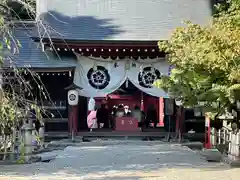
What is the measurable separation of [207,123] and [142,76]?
3.27 meters

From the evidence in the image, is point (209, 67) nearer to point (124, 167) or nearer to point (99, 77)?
point (124, 167)

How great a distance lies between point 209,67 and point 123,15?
31.6ft

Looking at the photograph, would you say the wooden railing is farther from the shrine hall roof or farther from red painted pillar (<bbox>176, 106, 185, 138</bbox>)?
the shrine hall roof

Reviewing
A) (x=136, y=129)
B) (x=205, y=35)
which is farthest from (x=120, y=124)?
(x=205, y=35)

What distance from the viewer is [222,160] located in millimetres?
11516

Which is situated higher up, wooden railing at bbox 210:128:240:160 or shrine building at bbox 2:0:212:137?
shrine building at bbox 2:0:212:137

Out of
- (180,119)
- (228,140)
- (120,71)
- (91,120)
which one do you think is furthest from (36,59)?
(228,140)

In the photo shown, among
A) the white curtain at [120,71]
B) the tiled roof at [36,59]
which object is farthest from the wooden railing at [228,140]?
the tiled roof at [36,59]

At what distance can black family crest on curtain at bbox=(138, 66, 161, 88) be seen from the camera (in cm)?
1762

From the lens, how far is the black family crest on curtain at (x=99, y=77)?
17.6 m

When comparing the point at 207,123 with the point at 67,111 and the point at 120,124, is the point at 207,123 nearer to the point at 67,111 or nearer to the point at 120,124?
the point at 120,124

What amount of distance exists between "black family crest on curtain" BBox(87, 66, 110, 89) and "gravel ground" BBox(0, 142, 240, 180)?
3647 millimetres

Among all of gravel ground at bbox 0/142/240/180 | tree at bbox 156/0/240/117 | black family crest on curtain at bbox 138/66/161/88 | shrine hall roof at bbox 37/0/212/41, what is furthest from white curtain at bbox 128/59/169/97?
tree at bbox 156/0/240/117

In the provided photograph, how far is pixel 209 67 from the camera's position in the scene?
9977 mm
